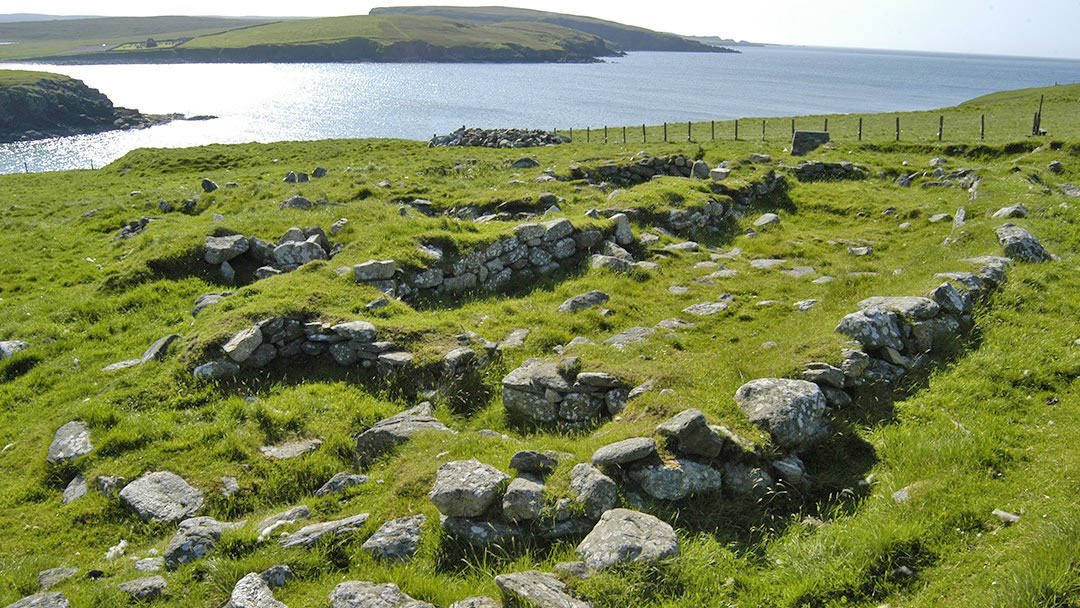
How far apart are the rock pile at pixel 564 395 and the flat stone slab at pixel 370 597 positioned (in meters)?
4.82

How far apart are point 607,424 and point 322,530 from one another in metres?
4.79

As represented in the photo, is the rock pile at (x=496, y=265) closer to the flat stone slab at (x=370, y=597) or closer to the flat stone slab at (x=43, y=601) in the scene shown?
the flat stone slab at (x=43, y=601)

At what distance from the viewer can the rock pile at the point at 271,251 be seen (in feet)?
62.6

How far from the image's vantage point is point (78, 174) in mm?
49188

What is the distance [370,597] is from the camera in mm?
7055

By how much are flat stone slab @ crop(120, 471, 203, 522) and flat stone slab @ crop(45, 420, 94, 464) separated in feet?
5.73

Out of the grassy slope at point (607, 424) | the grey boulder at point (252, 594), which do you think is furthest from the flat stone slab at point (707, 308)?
the grey boulder at point (252, 594)

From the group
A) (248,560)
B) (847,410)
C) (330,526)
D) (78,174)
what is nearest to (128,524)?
(248,560)

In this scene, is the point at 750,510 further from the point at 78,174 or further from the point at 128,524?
the point at 78,174

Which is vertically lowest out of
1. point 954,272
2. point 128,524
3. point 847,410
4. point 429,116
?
point 128,524

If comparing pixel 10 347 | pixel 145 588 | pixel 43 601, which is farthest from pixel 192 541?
pixel 10 347

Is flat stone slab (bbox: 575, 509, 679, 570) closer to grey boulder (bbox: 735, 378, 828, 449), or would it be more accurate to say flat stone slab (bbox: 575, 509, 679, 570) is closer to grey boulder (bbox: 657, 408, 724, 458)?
grey boulder (bbox: 657, 408, 724, 458)

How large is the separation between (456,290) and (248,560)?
35.7 feet

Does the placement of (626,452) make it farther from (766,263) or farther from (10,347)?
(10,347)
